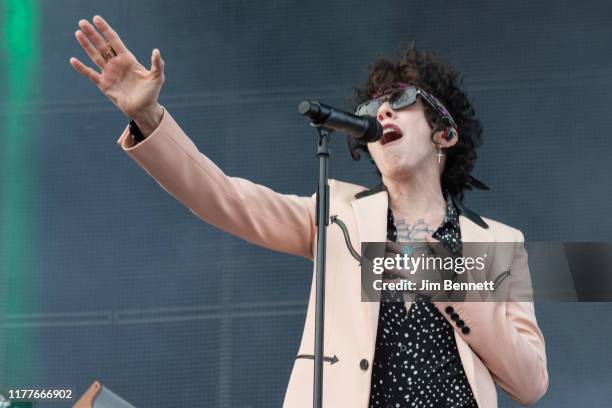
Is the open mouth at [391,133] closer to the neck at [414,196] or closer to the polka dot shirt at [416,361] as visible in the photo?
the neck at [414,196]

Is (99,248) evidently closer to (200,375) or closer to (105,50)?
(200,375)

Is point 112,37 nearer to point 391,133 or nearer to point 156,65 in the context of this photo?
point 156,65

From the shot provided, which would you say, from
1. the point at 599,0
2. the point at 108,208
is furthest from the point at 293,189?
the point at 599,0

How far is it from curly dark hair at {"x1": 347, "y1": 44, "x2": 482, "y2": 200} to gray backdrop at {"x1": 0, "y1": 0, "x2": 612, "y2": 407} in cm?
156

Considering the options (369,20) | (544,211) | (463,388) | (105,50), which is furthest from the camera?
(369,20)

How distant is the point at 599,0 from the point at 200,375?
2.29 metres

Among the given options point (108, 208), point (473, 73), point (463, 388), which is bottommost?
point (463, 388)

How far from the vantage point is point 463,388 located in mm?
3107

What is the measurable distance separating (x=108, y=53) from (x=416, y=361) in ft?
3.31

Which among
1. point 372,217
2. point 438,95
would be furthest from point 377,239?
point 438,95

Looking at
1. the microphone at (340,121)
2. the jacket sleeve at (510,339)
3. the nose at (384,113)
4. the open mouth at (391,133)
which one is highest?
the nose at (384,113)

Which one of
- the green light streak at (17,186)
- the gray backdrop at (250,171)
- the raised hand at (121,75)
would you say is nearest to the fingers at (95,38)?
the raised hand at (121,75)

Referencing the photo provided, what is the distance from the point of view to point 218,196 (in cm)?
303

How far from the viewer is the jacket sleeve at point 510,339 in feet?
10.2
